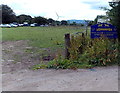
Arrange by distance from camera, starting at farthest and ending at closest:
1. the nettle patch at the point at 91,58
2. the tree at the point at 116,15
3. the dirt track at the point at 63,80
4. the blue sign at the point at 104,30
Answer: the tree at the point at 116,15
the blue sign at the point at 104,30
the nettle patch at the point at 91,58
the dirt track at the point at 63,80

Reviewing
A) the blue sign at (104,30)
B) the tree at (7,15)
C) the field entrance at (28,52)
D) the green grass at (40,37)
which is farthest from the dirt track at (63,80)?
the tree at (7,15)

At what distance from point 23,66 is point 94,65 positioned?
2.60 meters

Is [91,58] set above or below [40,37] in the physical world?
above

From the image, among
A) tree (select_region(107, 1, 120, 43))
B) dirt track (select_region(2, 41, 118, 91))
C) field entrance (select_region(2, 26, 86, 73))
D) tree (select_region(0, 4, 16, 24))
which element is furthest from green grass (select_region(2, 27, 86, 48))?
tree (select_region(0, 4, 16, 24))

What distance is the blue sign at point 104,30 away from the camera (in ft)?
30.5

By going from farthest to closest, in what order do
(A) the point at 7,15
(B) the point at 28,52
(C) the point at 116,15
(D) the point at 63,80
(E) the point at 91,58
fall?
(A) the point at 7,15
(B) the point at 28,52
(C) the point at 116,15
(E) the point at 91,58
(D) the point at 63,80

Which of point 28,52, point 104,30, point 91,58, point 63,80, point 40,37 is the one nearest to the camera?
point 63,80

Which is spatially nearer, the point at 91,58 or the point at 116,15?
the point at 91,58

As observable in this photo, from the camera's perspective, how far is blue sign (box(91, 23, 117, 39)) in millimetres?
9281

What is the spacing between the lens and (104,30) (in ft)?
30.5

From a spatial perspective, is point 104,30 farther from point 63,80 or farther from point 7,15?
point 7,15

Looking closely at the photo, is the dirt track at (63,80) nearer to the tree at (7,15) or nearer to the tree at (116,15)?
the tree at (116,15)

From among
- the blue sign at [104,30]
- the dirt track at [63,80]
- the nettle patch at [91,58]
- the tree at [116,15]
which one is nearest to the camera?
the dirt track at [63,80]

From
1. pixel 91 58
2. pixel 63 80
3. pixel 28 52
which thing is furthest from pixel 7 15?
pixel 63 80
